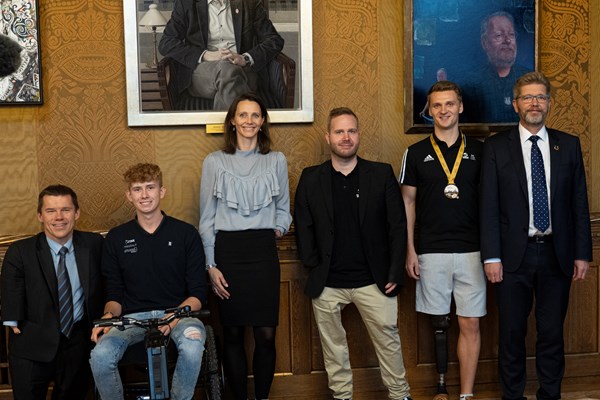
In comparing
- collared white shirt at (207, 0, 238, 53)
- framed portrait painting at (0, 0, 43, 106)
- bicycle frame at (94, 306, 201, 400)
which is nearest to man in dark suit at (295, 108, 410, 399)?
collared white shirt at (207, 0, 238, 53)

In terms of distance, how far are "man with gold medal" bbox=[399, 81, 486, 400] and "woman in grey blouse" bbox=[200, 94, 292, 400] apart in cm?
71

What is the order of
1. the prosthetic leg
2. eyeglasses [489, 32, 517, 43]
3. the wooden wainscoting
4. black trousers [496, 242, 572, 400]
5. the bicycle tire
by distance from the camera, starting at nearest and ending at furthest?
the bicycle tire
black trousers [496, 242, 572, 400]
the prosthetic leg
the wooden wainscoting
eyeglasses [489, 32, 517, 43]

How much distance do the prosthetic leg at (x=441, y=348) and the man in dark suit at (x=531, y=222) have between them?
0.33m

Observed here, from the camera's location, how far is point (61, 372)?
3.46 metres

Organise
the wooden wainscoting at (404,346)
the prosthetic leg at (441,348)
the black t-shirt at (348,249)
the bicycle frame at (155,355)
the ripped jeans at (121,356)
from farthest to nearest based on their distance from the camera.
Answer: the wooden wainscoting at (404,346) → the prosthetic leg at (441,348) → the black t-shirt at (348,249) → the ripped jeans at (121,356) → the bicycle frame at (155,355)

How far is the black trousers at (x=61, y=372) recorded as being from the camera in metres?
3.40

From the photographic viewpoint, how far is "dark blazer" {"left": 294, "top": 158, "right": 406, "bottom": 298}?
146 inches

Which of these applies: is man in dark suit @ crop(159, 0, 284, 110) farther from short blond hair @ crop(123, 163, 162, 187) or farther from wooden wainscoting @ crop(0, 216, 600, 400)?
wooden wainscoting @ crop(0, 216, 600, 400)

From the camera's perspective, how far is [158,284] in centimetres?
349

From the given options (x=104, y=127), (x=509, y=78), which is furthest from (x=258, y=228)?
(x=509, y=78)

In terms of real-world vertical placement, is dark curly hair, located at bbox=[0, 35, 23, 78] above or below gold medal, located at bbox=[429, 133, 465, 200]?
above

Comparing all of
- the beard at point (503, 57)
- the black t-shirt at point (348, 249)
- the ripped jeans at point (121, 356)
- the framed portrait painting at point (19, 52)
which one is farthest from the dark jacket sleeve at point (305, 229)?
the framed portrait painting at point (19, 52)

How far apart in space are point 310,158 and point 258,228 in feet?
2.22

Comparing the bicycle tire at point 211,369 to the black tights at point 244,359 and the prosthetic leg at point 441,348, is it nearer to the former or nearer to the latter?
the black tights at point 244,359
